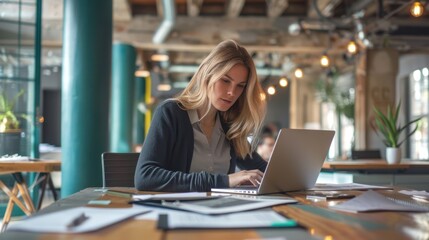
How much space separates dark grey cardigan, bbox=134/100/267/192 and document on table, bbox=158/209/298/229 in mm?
672

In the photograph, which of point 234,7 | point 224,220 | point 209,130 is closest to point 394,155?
point 209,130

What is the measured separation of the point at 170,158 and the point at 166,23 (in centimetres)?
646

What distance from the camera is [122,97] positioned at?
33.6 feet

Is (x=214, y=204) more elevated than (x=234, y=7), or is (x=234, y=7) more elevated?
(x=234, y=7)

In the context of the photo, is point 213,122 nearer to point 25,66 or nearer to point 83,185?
point 83,185

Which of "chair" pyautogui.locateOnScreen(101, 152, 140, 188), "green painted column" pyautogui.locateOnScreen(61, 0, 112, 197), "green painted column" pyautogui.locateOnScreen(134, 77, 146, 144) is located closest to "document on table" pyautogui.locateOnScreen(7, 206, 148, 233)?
"chair" pyautogui.locateOnScreen(101, 152, 140, 188)

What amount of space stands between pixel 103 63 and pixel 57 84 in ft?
43.2

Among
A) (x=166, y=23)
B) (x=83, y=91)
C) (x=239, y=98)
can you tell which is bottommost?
(x=239, y=98)

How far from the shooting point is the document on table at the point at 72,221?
1.09 metres

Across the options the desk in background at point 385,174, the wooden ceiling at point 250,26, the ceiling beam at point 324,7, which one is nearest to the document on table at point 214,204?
the desk in background at point 385,174

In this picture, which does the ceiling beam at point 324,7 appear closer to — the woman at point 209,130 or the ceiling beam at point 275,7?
the ceiling beam at point 275,7

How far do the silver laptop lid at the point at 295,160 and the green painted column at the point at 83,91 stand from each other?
3.41 metres

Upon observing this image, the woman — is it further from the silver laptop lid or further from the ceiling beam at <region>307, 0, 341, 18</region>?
the ceiling beam at <region>307, 0, 341, 18</region>

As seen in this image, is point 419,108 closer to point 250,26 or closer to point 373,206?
point 250,26
